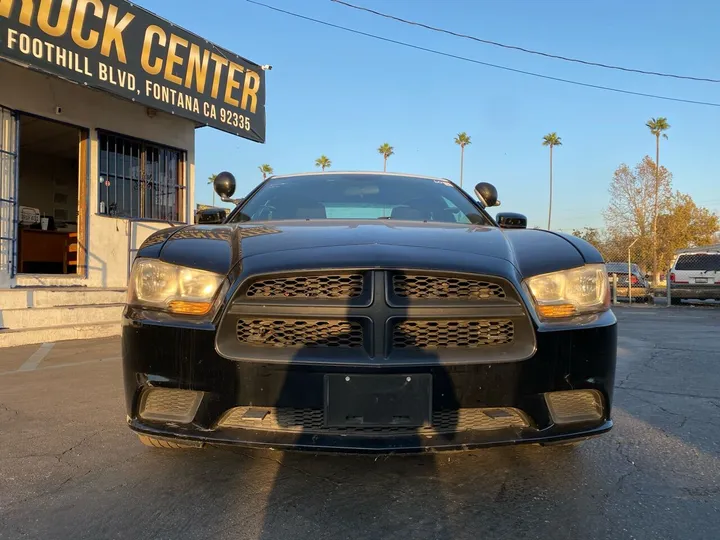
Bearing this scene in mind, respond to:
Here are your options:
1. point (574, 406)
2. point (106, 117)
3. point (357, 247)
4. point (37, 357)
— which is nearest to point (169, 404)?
point (357, 247)

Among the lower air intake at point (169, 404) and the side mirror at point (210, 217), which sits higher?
the side mirror at point (210, 217)

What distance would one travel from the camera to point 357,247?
2131mm

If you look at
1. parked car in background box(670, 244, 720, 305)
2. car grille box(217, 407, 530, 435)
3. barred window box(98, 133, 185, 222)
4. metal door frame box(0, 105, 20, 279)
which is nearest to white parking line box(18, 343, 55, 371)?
metal door frame box(0, 105, 20, 279)

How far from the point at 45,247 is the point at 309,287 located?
10.6m

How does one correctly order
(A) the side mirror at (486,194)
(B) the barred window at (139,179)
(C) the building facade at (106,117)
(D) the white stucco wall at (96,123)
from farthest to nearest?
(B) the barred window at (139,179), (D) the white stucco wall at (96,123), (C) the building facade at (106,117), (A) the side mirror at (486,194)

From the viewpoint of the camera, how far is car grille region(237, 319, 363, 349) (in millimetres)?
1953

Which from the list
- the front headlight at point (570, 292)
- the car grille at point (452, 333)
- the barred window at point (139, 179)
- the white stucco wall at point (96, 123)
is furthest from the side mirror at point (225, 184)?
the barred window at point (139, 179)

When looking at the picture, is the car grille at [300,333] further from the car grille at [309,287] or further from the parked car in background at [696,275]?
the parked car in background at [696,275]

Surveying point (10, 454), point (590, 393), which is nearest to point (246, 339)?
point (590, 393)

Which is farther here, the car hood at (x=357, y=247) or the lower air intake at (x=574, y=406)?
the car hood at (x=357, y=247)

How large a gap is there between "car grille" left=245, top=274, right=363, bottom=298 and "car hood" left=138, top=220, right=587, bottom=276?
55 millimetres

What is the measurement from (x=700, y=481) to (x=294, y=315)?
6.56 ft

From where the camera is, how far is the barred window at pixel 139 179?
8.90 meters

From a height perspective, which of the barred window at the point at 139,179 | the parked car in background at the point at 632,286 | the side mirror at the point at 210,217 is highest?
the barred window at the point at 139,179
